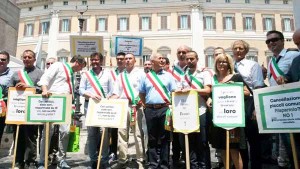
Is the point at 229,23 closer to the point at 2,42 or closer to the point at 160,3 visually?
the point at 160,3

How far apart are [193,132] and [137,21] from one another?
108ft

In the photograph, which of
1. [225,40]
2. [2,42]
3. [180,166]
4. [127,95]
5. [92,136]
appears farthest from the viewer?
[225,40]

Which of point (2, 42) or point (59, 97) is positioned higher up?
point (2, 42)

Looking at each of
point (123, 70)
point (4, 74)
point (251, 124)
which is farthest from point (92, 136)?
point (251, 124)

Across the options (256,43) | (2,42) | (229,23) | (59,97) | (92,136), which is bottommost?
(92,136)

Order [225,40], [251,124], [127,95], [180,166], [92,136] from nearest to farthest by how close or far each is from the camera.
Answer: [251,124], [92,136], [180,166], [127,95], [225,40]

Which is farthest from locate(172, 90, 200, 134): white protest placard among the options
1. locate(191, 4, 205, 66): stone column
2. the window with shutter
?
the window with shutter

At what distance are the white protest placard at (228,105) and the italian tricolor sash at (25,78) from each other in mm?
3026

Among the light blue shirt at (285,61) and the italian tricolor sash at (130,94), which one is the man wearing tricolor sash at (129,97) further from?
the light blue shirt at (285,61)

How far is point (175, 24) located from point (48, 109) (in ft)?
Result: 105

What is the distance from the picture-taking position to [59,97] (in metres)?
4.29

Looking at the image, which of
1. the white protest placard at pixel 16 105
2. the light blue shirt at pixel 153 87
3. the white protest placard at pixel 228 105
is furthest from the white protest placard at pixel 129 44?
the white protest placard at pixel 228 105

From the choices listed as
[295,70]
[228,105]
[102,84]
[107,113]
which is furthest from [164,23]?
[295,70]

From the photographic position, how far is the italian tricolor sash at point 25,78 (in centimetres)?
470
